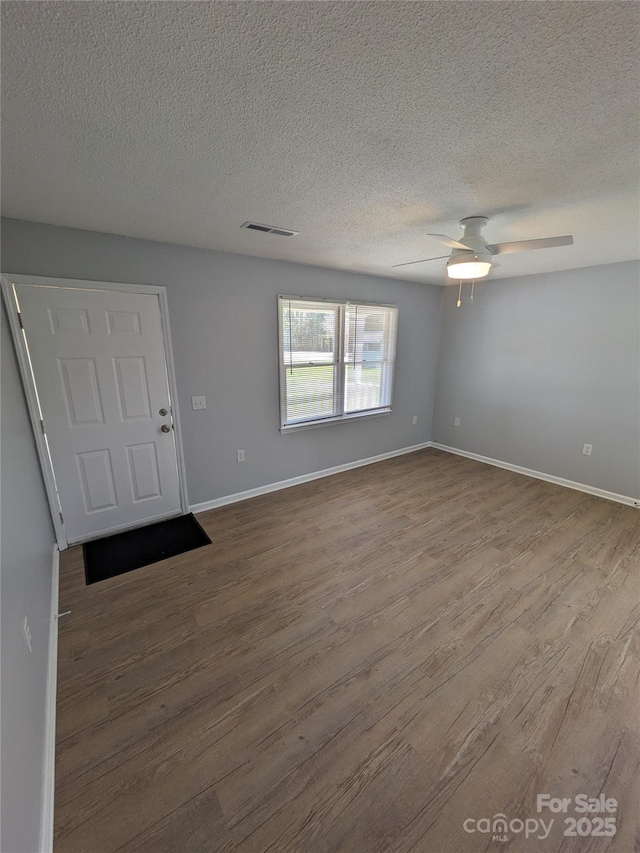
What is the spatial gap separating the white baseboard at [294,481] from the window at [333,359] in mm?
652

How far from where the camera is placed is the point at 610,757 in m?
1.36

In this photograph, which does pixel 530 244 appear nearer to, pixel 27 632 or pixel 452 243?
pixel 452 243

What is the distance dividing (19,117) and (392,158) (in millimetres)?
1376

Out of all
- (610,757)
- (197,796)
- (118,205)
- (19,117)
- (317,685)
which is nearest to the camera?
(19,117)

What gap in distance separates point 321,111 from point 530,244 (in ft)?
4.95

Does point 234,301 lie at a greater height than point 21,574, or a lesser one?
greater

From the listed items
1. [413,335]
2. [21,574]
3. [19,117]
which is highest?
[19,117]

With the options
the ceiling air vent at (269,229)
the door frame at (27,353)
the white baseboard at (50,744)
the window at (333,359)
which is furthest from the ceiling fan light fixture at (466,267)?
the white baseboard at (50,744)

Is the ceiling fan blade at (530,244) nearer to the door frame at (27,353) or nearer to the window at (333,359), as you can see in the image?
the window at (333,359)

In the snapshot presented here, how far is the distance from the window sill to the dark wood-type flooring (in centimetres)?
127

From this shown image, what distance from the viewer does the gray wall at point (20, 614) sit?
931 mm

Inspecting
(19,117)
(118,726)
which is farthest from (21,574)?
(19,117)

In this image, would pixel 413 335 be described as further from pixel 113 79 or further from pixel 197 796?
pixel 197 796

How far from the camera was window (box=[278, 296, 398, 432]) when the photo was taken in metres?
3.48
